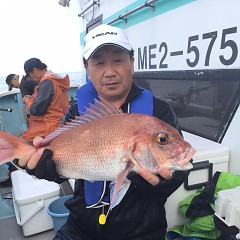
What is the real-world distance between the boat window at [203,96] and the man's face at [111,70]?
0.99 metres

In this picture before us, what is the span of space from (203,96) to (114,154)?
5.31 ft

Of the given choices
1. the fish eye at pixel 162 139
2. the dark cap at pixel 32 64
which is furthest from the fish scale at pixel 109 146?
the dark cap at pixel 32 64

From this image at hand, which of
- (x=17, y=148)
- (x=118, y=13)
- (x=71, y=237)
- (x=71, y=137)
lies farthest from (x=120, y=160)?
(x=118, y=13)

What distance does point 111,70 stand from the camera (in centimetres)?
168

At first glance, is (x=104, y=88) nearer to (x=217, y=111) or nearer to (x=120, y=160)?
(x=120, y=160)

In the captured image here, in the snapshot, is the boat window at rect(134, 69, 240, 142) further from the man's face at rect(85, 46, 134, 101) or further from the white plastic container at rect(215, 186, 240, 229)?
the man's face at rect(85, 46, 134, 101)

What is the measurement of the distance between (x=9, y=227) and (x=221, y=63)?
296 cm

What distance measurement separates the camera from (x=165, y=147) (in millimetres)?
1275

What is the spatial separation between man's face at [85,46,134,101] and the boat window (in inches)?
38.8

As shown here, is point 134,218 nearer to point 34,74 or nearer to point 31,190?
point 31,190

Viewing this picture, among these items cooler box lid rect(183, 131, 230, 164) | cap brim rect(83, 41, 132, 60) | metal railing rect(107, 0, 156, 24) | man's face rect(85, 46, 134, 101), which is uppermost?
metal railing rect(107, 0, 156, 24)

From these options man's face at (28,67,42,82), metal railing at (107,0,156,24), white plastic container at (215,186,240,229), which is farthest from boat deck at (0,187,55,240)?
metal railing at (107,0,156,24)

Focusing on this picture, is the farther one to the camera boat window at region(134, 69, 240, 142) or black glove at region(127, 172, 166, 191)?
boat window at region(134, 69, 240, 142)

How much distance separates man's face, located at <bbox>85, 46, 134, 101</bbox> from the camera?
1.69 m
